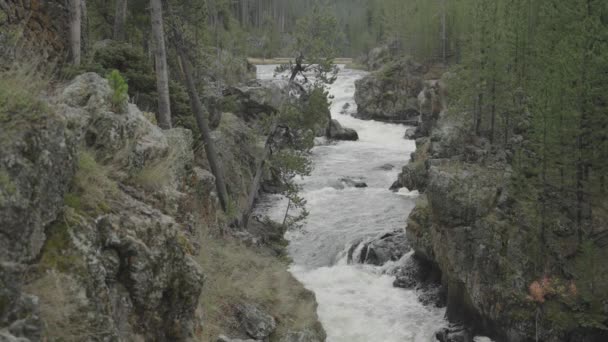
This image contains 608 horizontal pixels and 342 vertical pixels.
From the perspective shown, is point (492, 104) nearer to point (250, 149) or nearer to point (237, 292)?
point (250, 149)

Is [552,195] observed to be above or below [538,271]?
above

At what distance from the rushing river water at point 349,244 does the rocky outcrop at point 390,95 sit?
14.0 m

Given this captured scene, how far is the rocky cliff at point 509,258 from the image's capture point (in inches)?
641

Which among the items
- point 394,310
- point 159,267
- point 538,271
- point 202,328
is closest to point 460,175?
point 538,271

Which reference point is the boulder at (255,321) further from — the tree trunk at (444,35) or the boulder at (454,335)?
the tree trunk at (444,35)

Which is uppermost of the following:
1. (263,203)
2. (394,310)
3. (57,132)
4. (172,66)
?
(172,66)

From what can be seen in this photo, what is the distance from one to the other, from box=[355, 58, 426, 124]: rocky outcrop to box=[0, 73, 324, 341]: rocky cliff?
159ft

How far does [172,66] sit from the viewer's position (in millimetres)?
28203

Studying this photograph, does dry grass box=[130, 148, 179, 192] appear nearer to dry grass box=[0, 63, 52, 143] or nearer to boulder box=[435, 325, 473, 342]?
dry grass box=[0, 63, 52, 143]

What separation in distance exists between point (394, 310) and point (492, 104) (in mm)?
14753

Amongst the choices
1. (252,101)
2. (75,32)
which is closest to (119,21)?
(75,32)

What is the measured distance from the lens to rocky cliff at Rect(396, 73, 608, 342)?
16281 millimetres

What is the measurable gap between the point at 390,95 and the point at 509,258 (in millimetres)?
41941

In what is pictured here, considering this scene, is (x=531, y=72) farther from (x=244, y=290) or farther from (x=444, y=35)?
(x=444, y=35)
